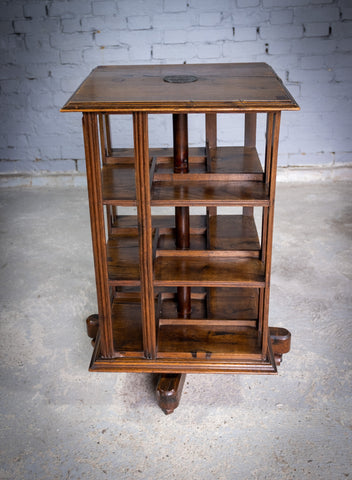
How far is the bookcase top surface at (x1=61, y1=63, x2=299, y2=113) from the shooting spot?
1.69m

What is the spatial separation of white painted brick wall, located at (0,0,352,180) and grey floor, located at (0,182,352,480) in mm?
1578

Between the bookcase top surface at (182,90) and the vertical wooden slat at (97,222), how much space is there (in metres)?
0.10

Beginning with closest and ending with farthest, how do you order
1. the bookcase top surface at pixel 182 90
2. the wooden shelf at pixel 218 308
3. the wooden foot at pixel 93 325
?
1. the bookcase top surface at pixel 182 90
2. the wooden shelf at pixel 218 308
3. the wooden foot at pixel 93 325

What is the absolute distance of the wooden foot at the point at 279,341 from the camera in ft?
7.54

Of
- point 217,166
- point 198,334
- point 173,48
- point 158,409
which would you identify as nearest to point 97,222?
point 217,166

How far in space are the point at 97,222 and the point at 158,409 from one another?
2.71 ft

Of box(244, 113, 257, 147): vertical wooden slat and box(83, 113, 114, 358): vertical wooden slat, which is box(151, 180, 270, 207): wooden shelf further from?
box(244, 113, 257, 147): vertical wooden slat

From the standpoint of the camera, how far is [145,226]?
1.87 metres

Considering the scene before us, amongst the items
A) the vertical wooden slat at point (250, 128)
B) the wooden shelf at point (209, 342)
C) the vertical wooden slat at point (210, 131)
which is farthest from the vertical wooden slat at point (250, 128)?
the wooden shelf at point (209, 342)

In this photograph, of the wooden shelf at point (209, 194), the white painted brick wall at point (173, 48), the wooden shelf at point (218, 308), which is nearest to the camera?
the wooden shelf at point (209, 194)

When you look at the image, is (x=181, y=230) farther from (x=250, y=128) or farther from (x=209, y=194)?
(x=250, y=128)

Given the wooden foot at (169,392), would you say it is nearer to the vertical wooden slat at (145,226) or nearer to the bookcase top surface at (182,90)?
the vertical wooden slat at (145,226)

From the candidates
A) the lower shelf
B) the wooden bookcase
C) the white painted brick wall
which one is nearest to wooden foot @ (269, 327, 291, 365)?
the wooden bookcase

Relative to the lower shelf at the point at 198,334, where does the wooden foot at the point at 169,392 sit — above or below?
below
